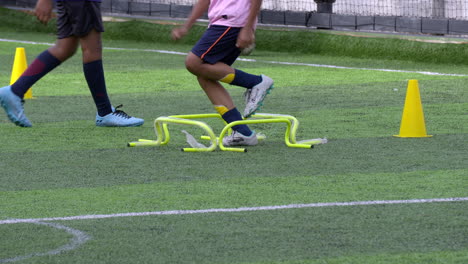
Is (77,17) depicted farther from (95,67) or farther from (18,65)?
(18,65)

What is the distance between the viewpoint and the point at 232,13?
292 inches

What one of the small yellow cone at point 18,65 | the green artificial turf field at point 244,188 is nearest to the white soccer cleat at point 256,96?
the green artificial turf field at point 244,188

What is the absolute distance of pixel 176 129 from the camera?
28.5ft

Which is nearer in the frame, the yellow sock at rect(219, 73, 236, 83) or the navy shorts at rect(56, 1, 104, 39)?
the yellow sock at rect(219, 73, 236, 83)

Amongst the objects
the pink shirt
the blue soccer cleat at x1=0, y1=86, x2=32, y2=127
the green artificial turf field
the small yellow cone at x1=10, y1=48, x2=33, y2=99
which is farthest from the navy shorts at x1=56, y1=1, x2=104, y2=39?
the small yellow cone at x1=10, y1=48, x2=33, y2=99

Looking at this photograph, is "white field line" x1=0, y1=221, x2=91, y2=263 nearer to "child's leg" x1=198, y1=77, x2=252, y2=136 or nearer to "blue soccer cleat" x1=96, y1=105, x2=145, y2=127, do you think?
"child's leg" x1=198, y1=77, x2=252, y2=136

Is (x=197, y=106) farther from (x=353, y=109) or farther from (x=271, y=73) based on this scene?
(x=271, y=73)

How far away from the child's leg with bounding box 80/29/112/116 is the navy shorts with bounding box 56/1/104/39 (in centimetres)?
9

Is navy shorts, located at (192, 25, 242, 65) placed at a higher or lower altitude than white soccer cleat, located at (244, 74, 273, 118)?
higher

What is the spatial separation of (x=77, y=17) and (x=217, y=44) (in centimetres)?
160

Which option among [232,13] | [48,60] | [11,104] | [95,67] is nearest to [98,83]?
[95,67]

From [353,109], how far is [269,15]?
9.07m

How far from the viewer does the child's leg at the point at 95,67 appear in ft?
28.5

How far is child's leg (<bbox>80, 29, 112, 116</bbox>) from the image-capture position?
870cm
